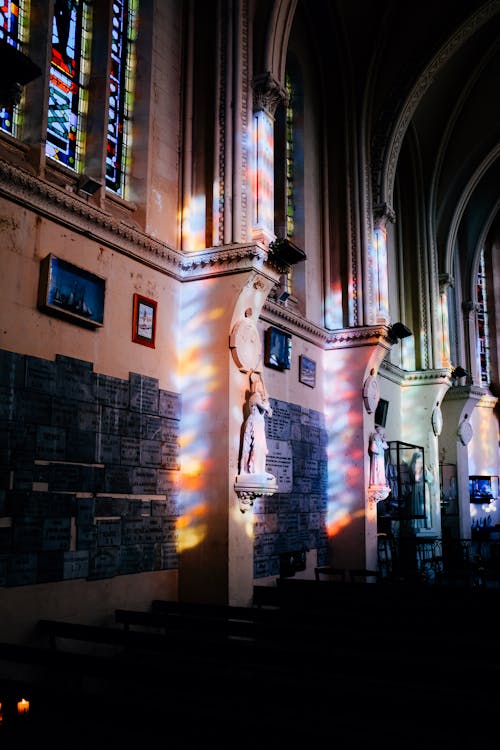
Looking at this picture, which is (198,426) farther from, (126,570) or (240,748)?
(240,748)

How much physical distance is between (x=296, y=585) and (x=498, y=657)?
425cm


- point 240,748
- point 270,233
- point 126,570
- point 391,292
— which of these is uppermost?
point 391,292

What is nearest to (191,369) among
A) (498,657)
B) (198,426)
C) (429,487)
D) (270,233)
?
(198,426)

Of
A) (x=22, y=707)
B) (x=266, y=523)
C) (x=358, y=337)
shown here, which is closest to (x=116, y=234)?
(x=266, y=523)

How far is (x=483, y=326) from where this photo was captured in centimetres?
2277

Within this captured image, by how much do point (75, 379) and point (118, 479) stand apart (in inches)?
46.8

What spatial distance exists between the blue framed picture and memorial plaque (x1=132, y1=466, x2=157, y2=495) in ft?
5.56

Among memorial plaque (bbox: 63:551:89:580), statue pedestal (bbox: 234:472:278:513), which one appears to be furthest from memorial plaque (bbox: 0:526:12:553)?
statue pedestal (bbox: 234:472:278:513)

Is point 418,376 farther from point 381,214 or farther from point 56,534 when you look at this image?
point 56,534

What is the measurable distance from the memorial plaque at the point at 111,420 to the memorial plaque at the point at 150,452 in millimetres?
468

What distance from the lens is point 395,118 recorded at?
541 inches

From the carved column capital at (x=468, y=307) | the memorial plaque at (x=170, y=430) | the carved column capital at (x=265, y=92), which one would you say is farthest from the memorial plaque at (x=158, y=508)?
the carved column capital at (x=468, y=307)

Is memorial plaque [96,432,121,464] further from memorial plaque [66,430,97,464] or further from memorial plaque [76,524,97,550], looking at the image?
memorial plaque [76,524,97,550]

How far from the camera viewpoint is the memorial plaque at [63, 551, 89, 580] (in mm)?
6926
